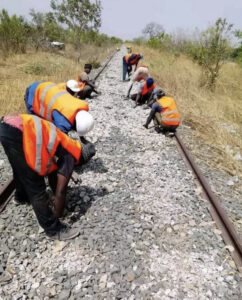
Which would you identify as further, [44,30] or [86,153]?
[44,30]

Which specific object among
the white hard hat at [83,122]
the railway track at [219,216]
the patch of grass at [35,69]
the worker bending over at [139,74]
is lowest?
the patch of grass at [35,69]

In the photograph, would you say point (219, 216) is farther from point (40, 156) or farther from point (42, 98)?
point (42, 98)

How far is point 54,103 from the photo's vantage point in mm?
3312

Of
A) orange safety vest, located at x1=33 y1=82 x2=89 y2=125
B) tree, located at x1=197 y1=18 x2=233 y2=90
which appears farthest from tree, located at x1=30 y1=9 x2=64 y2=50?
orange safety vest, located at x1=33 y1=82 x2=89 y2=125

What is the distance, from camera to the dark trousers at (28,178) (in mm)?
2347

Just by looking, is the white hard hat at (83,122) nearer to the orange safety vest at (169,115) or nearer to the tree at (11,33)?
the orange safety vest at (169,115)

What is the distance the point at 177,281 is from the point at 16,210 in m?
1.91

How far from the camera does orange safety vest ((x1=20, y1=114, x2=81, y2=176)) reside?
2.31m

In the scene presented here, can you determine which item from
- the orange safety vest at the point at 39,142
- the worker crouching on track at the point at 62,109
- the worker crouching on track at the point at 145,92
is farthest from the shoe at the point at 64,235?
the worker crouching on track at the point at 145,92

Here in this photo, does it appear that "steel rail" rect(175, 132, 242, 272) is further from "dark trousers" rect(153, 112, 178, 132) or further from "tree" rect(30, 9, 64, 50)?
"tree" rect(30, 9, 64, 50)

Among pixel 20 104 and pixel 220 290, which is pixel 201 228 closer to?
pixel 220 290

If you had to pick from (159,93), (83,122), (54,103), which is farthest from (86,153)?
(159,93)

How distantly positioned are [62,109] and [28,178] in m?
1.03

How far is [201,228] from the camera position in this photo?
10.3 feet
